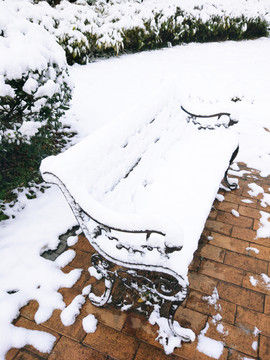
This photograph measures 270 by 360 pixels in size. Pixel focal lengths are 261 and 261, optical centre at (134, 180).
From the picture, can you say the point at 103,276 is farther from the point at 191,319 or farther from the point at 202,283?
the point at 202,283

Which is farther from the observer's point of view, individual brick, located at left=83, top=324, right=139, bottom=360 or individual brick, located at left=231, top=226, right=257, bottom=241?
individual brick, located at left=231, top=226, right=257, bottom=241

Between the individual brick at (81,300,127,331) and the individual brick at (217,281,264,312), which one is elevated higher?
the individual brick at (81,300,127,331)

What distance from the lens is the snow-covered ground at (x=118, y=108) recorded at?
2.03m

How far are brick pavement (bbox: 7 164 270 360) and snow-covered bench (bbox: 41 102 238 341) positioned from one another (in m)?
0.17

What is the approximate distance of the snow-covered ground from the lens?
2.03 metres

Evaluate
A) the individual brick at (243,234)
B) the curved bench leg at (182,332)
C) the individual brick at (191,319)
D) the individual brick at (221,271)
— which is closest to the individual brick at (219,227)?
the individual brick at (243,234)

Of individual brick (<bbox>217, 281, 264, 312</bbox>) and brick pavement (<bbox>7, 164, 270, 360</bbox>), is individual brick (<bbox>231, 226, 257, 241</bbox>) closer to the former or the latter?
brick pavement (<bbox>7, 164, 270, 360</bbox>)

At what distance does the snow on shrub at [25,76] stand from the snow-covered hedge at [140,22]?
308cm

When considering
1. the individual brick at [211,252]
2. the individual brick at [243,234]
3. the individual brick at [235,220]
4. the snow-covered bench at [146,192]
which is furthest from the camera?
the individual brick at [235,220]

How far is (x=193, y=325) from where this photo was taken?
1.87 metres

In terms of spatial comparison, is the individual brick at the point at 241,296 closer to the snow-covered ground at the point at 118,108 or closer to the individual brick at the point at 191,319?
the individual brick at the point at 191,319

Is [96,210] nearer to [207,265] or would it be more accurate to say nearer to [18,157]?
[207,265]

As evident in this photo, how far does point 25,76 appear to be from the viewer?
7.66ft

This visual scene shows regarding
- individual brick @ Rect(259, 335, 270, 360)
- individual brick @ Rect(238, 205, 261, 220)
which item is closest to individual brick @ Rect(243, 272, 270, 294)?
individual brick @ Rect(259, 335, 270, 360)
